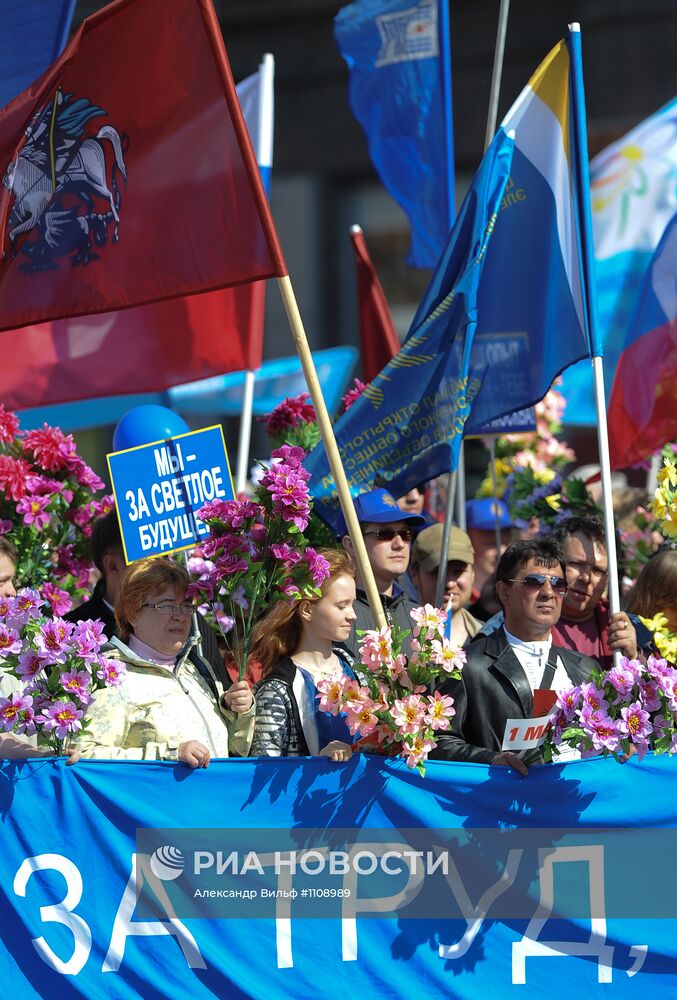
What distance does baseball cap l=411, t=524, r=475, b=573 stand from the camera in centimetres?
681

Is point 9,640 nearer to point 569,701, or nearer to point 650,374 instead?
point 569,701

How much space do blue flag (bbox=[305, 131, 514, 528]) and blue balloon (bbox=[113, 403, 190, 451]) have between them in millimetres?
989

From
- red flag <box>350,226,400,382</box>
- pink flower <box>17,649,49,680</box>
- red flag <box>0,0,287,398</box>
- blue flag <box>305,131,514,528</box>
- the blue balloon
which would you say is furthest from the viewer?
red flag <box>350,226,400,382</box>

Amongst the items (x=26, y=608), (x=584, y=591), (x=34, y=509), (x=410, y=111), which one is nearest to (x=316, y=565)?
(x=26, y=608)

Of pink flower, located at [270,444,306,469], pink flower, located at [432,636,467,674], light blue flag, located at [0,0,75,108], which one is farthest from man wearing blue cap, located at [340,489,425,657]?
light blue flag, located at [0,0,75,108]

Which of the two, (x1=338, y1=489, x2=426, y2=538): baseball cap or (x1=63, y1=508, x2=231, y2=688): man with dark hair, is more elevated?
(x1=338, y1=489, x2=426, y2=538): baseball cap

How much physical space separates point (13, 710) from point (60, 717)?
0.50 ft

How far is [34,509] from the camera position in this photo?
6602 mm

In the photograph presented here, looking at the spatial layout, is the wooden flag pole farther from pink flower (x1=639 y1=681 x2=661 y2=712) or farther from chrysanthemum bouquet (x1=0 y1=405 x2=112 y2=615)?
chrysanthemum bouquet (x1=0 y1=405 x2=112 y2=615)

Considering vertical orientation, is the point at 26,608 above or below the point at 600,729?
above

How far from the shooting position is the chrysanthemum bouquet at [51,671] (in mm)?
4652

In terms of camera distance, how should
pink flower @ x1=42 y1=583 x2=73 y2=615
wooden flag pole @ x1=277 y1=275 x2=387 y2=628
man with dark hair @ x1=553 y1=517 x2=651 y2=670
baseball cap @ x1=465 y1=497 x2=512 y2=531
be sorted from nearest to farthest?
1. wooden flag pole @ x1=277 y1=275 x2=387 y2=628
2. man with dark hair @ x1=553 y1=517 x2=651 y2=670
3. pink flower @ x1=42 y1=583 x2=73 y2=615
4. baseball cap @ x1=465 y1=497 x2=512 y2=531

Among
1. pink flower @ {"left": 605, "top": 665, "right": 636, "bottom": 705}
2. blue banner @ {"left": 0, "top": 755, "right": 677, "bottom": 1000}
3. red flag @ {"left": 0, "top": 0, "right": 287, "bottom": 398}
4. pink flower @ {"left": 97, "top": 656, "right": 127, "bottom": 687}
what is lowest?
blue banner @ {"left": 0, "top": 755, "right": 677, "bottom": 1000}

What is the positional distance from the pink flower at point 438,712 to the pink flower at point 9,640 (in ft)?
4.48
